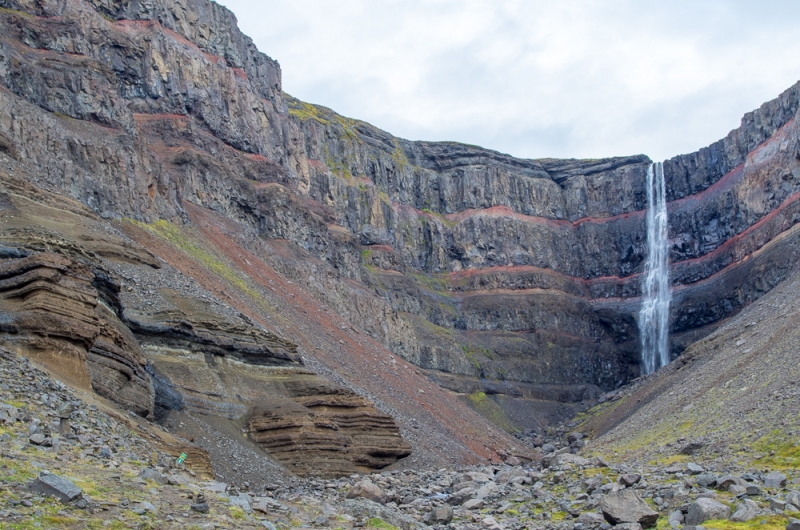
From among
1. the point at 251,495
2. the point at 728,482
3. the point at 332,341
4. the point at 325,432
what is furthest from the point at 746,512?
the point at 332,341

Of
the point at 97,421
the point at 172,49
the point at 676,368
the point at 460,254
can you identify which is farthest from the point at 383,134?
the point at 97,421

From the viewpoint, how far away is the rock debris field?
13.3 metres

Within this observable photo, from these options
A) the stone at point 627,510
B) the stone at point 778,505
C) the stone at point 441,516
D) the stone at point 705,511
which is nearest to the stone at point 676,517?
the stone at point 705,511

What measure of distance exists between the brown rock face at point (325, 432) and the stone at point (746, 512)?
67.6ft

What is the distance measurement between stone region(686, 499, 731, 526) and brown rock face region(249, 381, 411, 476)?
19.6 metres

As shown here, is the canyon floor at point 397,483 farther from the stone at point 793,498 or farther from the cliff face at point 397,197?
the cliff face at point 397,197

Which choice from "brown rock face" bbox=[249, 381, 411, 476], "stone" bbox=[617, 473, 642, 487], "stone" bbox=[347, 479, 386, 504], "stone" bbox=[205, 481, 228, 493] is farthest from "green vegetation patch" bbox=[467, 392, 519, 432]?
"stone" bbox=[205, 481, 228, 493]

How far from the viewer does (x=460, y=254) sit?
106 meters

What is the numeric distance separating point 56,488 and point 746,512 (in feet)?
46.2

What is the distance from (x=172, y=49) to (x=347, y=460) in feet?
165

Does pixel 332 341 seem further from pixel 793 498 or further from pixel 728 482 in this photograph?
pixel 793 498

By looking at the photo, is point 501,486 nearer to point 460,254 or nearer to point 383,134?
point 460,254

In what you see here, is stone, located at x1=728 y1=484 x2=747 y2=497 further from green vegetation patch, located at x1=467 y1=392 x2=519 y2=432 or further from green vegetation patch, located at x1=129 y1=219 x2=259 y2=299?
green vegetation patch, located at x1=467 y1=392 x2=519 y2=432

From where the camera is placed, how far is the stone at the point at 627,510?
1936 cm
